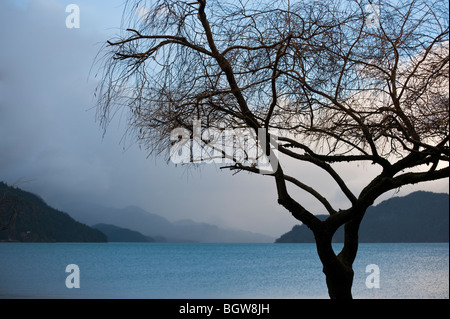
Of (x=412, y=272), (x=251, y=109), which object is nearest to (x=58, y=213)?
(x=412, y=272)

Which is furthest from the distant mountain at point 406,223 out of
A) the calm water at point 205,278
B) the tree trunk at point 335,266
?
the tree trunk at point 335,266

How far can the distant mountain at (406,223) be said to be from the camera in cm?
6569

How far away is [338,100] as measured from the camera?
12.2ft

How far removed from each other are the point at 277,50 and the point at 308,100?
22.0 inches

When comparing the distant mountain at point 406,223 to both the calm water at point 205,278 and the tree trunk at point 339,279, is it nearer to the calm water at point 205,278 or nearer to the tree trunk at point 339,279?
the calm water at point 205,278

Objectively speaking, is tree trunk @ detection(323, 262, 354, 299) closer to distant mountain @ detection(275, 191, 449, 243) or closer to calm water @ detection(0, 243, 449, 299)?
calm water @ detection(0, 243, 449, 299)

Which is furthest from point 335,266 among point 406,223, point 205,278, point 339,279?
point 406,223

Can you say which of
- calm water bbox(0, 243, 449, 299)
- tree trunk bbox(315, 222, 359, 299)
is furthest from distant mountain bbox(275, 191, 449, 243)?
tree trunk bbox(315, 222, 359, 299)

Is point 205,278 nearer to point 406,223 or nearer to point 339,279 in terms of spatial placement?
point 339,279

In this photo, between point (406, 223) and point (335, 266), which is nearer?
point (335, 266)

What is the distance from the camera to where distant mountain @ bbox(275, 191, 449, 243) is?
65.7 metres

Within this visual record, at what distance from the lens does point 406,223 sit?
240 feet

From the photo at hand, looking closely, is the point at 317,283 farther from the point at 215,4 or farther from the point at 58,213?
the point at 215,4
